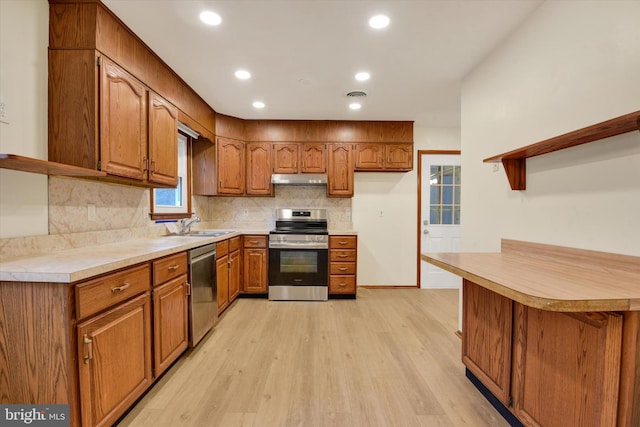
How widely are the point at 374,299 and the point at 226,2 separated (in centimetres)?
337

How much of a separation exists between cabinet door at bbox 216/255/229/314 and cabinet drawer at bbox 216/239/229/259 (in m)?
0.04

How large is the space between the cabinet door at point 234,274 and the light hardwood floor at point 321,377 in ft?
1.01

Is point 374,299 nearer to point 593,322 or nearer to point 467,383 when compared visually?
point 467,383

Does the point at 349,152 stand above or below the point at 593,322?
above

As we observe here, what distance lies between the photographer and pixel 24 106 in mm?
1537

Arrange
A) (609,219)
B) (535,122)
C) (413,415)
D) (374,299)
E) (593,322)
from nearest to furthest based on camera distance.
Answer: (593,322), (609,219), (413,415), (535,122), (374,299)

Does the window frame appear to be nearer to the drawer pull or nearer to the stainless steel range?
the stainless steel range

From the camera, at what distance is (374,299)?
361 cm

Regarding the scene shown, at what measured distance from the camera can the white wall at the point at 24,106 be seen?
1.44 meters

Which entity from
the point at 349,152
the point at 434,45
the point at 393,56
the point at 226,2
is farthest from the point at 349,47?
the point at 349,152

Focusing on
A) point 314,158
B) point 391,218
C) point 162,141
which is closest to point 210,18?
point 162,141

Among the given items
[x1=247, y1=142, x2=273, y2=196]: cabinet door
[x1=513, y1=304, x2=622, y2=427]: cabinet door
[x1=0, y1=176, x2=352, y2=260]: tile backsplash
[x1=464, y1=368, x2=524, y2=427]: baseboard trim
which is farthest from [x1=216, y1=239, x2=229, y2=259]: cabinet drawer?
[x1=513, y1=304, x2=622, y2=427]: cabinet door

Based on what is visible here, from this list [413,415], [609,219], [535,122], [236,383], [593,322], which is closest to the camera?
[593,322]

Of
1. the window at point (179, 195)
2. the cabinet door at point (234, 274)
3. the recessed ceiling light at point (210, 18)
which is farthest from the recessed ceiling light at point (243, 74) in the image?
the cabinet door at point (234, 274)
